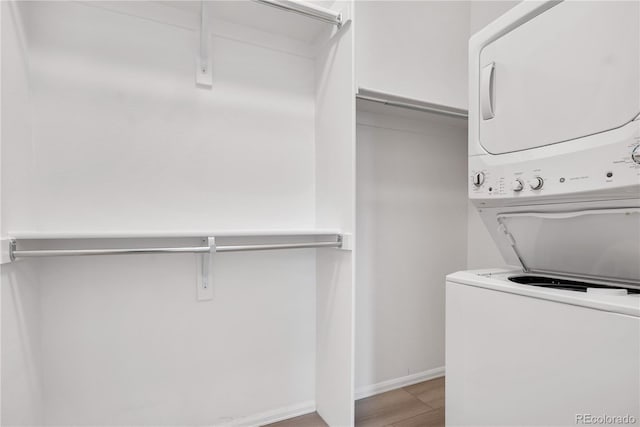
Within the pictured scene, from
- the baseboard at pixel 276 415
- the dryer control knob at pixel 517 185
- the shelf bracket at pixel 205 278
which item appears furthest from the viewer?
the baseboard at pixel 276 415

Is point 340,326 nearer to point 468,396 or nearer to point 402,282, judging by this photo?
point 468,396

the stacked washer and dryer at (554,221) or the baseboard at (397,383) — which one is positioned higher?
the stacked washer and dryer at (554,221)

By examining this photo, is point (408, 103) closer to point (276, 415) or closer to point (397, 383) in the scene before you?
point (397, 383)

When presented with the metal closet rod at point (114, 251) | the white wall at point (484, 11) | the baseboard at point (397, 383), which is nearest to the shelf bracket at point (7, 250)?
the metal closet rod at point (114, 251)

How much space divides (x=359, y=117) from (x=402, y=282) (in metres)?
1.13

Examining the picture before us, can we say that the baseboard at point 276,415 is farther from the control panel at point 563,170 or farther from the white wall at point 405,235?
the control panel at point 563,170

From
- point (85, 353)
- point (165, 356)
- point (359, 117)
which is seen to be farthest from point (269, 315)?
point (359, 117)

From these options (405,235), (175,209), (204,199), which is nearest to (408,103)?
(405,235)

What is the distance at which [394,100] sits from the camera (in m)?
1.92

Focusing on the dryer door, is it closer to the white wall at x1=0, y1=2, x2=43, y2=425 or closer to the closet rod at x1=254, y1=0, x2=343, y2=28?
the closet rod at x1=254, y1=0, x2=343, y2=28

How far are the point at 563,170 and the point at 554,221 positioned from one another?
0.23 meters

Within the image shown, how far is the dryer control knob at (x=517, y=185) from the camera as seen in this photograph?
1.18 m

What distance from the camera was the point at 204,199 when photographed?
1689 mm

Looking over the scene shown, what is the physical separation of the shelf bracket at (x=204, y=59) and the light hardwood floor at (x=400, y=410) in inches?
72.0
